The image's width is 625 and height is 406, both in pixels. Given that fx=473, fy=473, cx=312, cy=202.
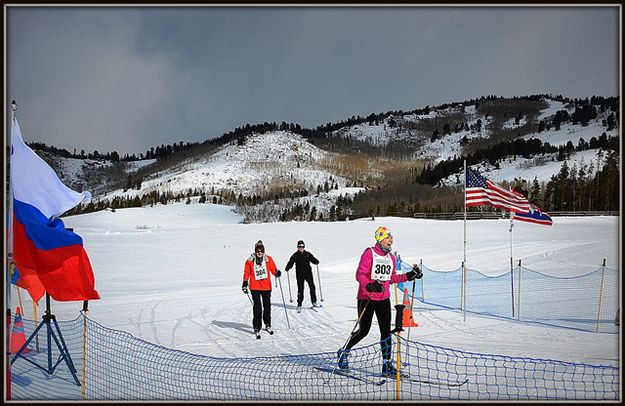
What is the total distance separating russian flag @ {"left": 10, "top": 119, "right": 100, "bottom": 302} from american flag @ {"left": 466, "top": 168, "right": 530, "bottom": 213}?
28.5 ft

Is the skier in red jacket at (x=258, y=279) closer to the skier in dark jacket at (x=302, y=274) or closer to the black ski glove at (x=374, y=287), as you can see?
the skier in dark jacket at (x=302, y=274)

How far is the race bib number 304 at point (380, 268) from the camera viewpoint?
22.6 feet

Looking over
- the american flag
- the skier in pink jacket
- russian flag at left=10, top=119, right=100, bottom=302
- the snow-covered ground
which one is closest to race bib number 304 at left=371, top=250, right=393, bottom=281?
the skier in pink jacket

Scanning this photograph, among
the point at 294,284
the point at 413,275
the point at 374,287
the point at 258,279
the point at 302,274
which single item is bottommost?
the point at 294,284

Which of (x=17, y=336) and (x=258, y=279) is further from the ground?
(x=258, y=279)

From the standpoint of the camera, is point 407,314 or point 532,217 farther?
point 532,217

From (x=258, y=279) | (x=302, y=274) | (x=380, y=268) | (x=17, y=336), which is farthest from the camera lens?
(x=302, y=274)

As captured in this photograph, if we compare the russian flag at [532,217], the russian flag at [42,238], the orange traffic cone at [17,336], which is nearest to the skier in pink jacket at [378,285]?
the russian flag at [42,238]

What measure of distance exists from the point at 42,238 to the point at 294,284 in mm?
13037

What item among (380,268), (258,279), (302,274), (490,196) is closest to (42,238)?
(258,279)

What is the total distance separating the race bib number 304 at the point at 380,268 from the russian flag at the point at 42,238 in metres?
3.78

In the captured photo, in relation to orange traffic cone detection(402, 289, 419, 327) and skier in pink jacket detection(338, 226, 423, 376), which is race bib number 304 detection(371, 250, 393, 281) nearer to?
skier in pink jacket detection(338, 226, 423, 376)

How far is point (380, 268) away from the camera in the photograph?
689 cm

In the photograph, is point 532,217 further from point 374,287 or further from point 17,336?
point 17,336
